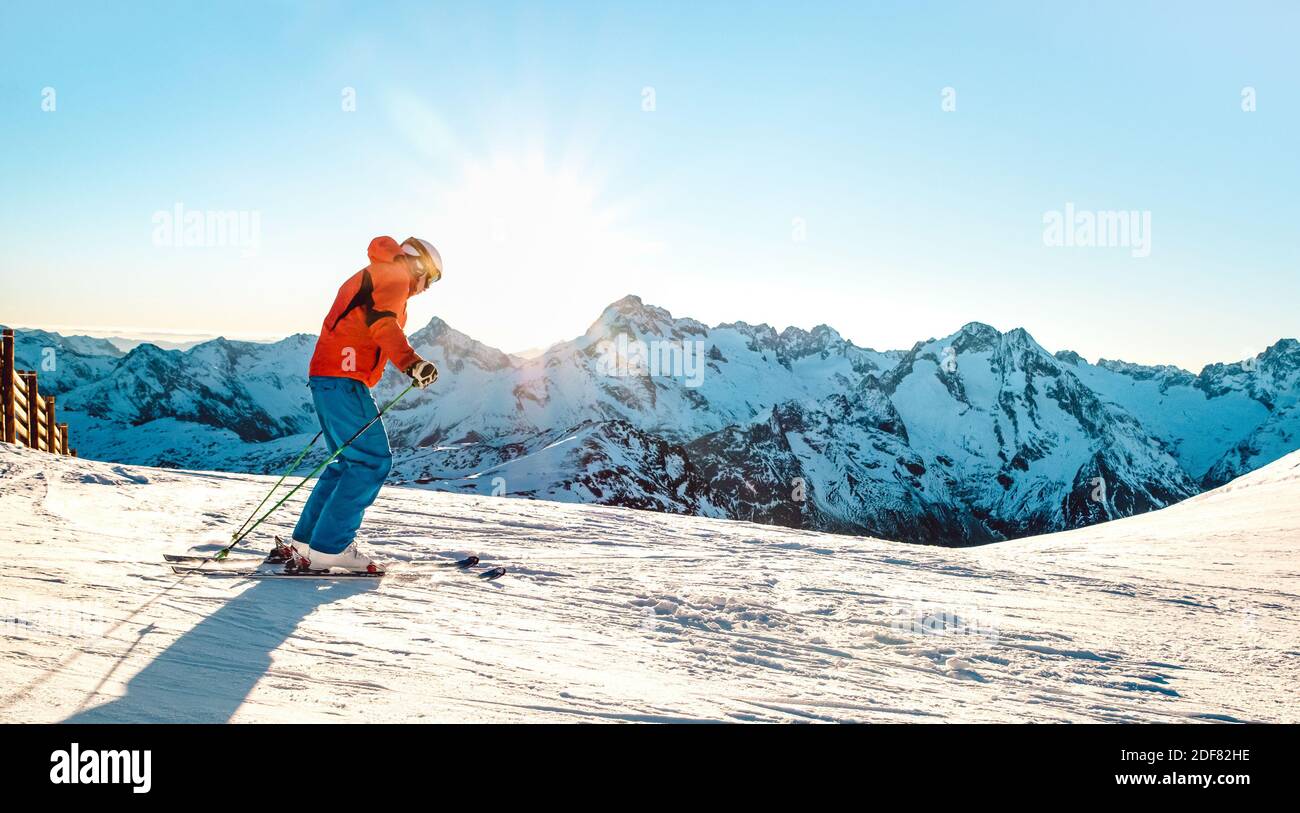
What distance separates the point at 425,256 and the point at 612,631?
3544 millimetres

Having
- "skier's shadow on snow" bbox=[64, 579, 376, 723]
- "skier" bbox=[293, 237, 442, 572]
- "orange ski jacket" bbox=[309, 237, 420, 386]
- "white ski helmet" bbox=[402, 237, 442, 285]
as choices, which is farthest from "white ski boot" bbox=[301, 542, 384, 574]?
"white ski helmet" bbox=[402, 237, 442, 285]

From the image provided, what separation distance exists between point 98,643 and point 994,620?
19.3 ft

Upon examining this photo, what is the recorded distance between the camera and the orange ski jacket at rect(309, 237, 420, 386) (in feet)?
20.7

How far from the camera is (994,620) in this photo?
6.23 meters

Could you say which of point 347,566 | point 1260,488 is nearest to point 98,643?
point 347,566

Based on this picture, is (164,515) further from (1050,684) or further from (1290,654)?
(1290,654)

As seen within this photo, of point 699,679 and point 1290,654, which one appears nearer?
point 699,679

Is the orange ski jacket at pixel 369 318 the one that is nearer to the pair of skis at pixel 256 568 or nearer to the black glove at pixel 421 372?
the black glove at pixel 421 372

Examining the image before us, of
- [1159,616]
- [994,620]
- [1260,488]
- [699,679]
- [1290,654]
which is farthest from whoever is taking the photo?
[1260,488]

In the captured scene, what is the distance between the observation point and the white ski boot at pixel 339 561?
6.45 meters

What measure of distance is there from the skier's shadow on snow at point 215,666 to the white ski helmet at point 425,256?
2729 millimetres

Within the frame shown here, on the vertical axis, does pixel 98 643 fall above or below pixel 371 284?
below

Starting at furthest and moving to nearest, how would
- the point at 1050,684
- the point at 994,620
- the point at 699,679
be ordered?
the point at 994,620, the point at 1050,684, the point at 699,679
